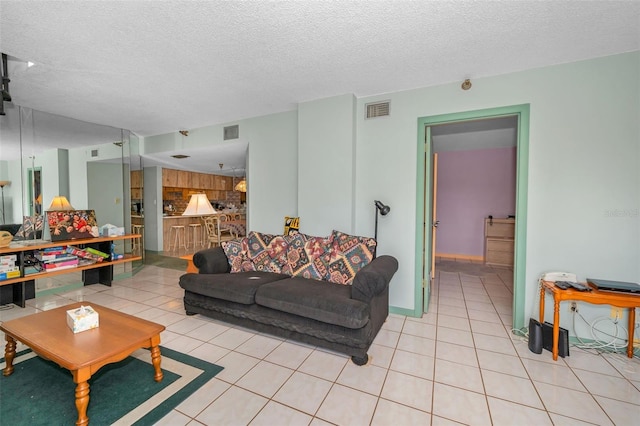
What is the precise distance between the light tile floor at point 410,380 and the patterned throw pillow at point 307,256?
28.4 inches

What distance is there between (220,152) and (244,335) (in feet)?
11.9

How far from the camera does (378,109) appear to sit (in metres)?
3.29

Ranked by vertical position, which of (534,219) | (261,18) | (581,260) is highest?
(261,18)

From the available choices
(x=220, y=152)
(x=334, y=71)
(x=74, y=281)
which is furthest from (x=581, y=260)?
(x=74, y=281)

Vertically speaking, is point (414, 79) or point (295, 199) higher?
point (414, 79)

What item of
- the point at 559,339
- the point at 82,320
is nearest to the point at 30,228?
the point at 82,320

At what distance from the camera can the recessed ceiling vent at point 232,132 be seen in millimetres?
4398

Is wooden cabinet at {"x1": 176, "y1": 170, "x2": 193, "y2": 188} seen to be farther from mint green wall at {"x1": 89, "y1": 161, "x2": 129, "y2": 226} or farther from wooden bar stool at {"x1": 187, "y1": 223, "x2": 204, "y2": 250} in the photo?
mint green wall at {"x1": 89, "y1": 161, "x2": 129, "y2": 226}

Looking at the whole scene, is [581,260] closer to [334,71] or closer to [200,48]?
[334,71]

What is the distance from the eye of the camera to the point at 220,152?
5.21 m

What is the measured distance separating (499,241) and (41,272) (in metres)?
7.57

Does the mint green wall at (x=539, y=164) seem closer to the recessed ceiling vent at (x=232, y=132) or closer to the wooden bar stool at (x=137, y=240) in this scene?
the recessed ceiling vent at (x=232, y=132)

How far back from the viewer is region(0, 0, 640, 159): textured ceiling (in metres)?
1.86

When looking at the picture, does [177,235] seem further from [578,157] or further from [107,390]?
[578,157]
